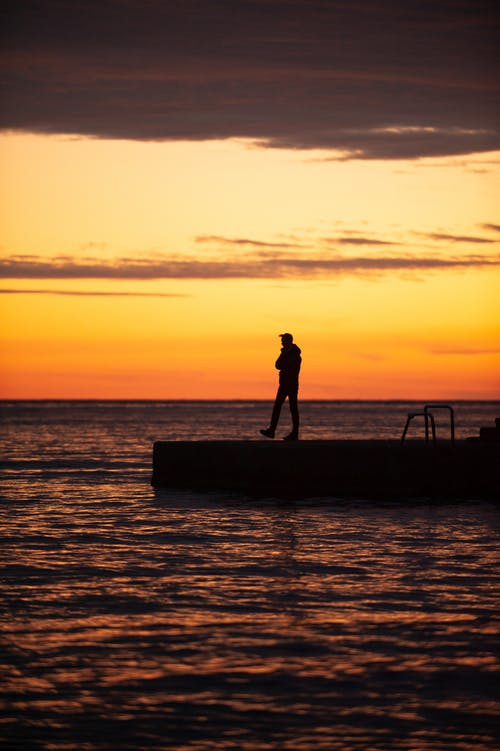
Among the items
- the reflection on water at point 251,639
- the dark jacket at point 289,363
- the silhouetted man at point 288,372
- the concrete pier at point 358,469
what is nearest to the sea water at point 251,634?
the reflection on water at point 251,639

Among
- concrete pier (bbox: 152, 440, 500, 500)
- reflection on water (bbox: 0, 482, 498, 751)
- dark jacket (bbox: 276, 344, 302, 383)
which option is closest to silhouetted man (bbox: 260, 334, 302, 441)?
dark jacket (bbox: 276, 344, 302, 383)

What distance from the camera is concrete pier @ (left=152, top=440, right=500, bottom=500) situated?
23.9m

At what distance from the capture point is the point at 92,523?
21406 mm

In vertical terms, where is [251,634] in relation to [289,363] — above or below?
below

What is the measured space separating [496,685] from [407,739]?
1.59m

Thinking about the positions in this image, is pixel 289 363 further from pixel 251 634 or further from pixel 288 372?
pixel 251 634

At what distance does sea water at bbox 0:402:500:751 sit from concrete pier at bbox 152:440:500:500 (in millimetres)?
2744

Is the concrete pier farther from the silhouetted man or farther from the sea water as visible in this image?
the sea water

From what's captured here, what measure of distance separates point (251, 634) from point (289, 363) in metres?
13.9

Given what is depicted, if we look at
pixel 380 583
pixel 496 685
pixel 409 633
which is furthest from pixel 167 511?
Answer: pixel 496 685

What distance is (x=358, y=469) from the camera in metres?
24.4

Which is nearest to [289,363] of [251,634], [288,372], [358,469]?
[288,372]

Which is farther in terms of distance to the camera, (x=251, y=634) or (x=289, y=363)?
(x=289, y=363)

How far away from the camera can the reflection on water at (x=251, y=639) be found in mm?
7996
